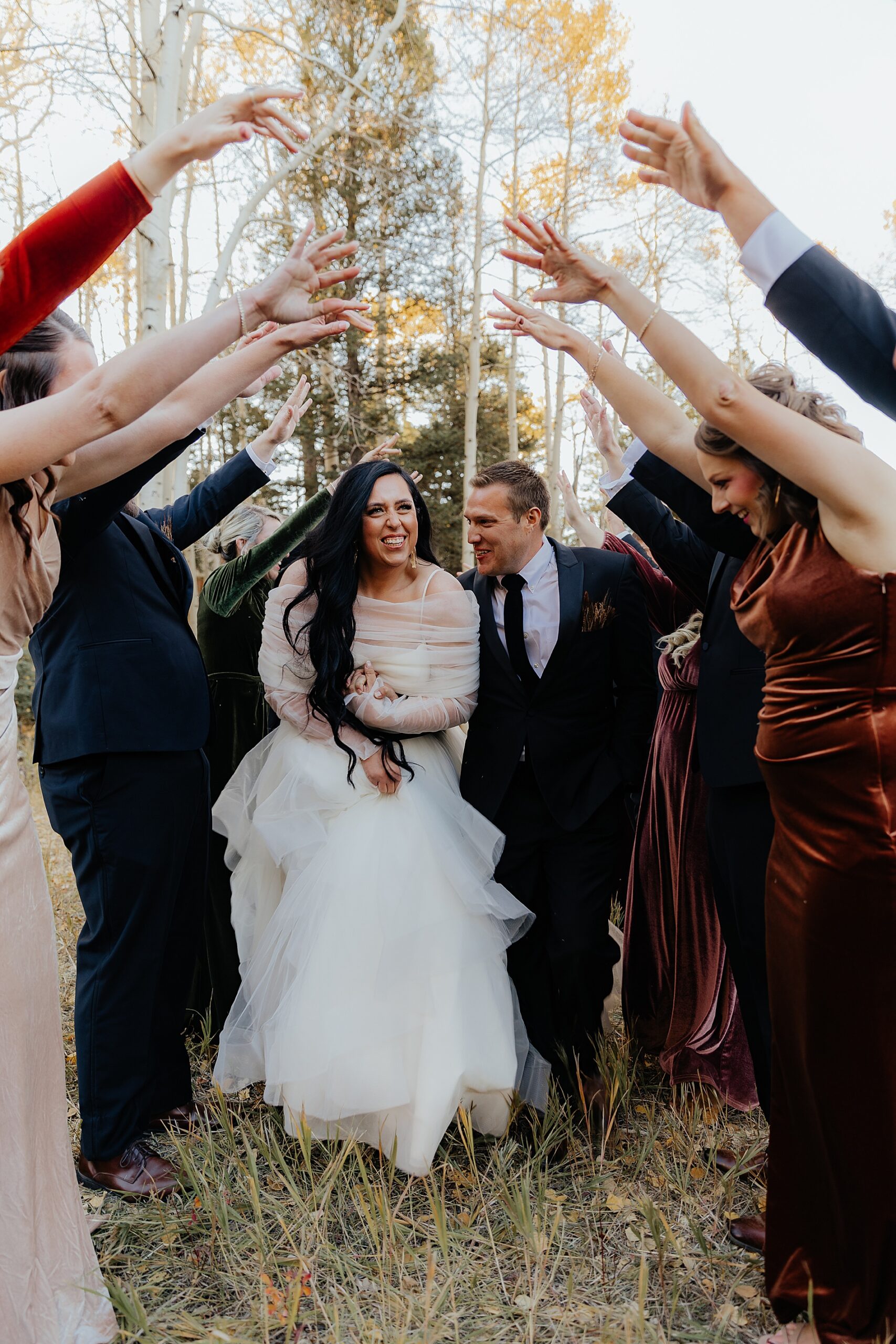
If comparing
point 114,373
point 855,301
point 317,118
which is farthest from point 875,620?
point 317,118

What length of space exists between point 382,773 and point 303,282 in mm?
1667

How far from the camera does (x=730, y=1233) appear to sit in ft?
8.93

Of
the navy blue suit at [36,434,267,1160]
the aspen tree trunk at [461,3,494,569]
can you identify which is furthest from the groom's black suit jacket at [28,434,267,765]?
the aspen tree trunk at [461,3,494,569]

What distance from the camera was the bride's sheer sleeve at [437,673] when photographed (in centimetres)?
345

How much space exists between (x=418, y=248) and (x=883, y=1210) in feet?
58.9

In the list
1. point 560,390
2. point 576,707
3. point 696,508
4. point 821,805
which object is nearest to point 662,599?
point 576,707

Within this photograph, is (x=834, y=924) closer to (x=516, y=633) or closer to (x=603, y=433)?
(x=516, y=633)

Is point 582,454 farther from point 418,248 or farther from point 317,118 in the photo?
point 317,118

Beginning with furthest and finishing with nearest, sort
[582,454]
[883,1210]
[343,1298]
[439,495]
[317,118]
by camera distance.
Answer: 1. [582,454]
2. [439,495]
3. [317,118]
4. [343,1298]
5. [883,1210]

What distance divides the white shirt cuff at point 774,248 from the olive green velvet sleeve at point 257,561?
226 centimetres

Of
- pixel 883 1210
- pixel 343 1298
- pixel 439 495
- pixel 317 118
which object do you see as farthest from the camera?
pixel 439 495

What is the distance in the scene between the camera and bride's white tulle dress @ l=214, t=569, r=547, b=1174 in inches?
117

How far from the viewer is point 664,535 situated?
306 cm

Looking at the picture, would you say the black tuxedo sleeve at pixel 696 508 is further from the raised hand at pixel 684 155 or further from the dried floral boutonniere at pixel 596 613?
the dried floral boutonniere at pixel 596 613
